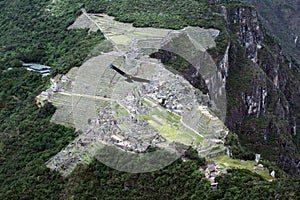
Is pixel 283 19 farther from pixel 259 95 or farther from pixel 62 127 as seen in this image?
pixel 62 127

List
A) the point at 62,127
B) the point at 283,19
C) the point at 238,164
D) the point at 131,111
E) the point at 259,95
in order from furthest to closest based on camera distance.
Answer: the point at 283,19 < the point at 259,95 < the point at 62,127 < the point at 131,111 < the point at 238,164

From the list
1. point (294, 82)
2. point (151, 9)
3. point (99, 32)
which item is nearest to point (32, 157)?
point (99, 32)

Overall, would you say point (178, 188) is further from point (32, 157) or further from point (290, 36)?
point (290, 36)

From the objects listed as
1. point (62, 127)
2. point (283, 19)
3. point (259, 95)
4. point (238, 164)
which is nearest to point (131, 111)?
point (62, 127)

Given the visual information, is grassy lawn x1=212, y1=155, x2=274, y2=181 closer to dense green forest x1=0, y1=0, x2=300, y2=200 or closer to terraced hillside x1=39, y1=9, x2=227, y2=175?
terraced hillside x1=39, y1=9, x2=227, y2=175

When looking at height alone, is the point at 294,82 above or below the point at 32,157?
below
